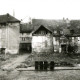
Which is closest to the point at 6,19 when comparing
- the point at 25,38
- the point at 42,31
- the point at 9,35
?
the point at 9,35

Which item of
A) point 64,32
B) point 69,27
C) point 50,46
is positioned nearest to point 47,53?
point 50,46

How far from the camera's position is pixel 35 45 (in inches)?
1433

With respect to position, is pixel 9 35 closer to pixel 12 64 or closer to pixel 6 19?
pixel 6 19

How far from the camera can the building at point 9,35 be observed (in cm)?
3859

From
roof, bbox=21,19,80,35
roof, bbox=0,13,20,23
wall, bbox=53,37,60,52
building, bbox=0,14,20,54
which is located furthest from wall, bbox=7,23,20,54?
wall, bbox=53,37,60,52

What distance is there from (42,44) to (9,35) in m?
8.26

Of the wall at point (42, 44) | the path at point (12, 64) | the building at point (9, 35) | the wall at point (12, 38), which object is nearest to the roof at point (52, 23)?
the wall at point (42, 44)

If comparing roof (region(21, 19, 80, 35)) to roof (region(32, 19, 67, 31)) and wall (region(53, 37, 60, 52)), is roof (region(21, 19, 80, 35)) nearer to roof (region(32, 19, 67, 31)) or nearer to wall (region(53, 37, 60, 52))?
roof (region(32, 19, 67, 31))

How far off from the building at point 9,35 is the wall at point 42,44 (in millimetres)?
5176

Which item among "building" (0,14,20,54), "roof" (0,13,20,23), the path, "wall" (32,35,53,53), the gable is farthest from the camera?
"roof" (0,13,20,23)

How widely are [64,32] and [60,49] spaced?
3.89 metres

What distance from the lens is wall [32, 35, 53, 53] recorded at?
36312 millimetres

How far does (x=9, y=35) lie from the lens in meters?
38.6

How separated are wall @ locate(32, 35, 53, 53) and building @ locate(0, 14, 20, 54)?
5.18 m
